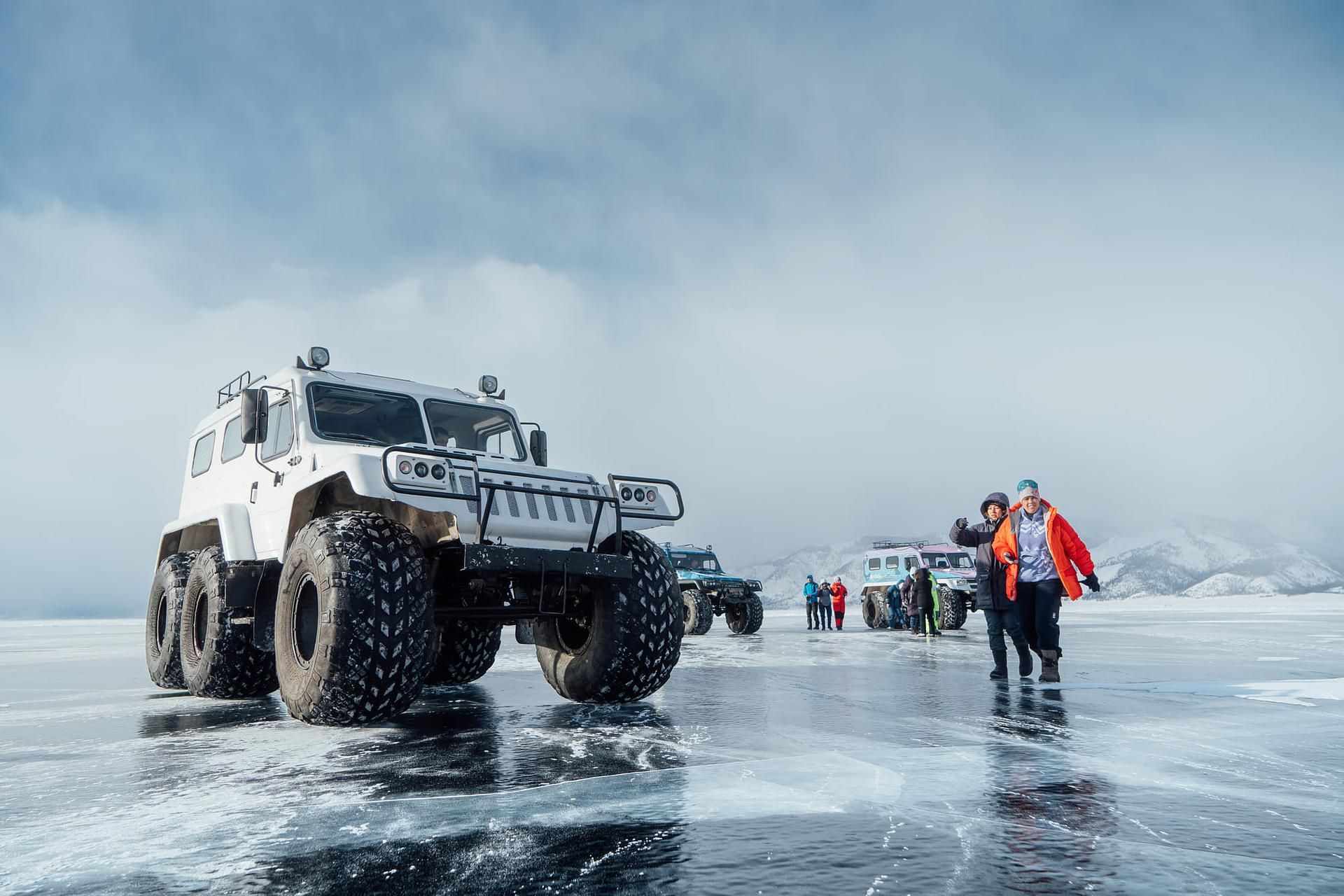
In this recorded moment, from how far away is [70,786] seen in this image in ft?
13.0

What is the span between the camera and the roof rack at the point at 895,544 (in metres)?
21.6

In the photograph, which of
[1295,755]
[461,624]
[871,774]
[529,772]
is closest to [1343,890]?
[871,774]

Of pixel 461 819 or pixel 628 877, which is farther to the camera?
pixel 461 819

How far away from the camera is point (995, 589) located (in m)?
7.93

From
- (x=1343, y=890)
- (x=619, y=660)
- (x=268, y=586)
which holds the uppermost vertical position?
(x=268, y=586)

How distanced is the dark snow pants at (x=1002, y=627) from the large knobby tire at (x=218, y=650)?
574cm

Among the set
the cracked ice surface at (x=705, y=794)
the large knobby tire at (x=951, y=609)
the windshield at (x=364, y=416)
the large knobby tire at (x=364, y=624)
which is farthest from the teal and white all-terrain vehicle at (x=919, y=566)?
the large knobby tire at (x=364, y=624)

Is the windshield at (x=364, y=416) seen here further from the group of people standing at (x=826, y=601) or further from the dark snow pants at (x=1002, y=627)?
the group of people standing at (x=826, y=601)

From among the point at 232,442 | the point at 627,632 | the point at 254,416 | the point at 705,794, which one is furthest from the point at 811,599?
the point at 705,794

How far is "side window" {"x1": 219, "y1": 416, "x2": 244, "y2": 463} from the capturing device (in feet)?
25.1

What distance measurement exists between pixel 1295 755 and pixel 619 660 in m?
3.54

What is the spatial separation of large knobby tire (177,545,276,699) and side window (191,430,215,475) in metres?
1.12

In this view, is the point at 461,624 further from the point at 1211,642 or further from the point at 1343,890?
the point at 1211,642

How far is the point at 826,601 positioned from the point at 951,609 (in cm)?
410
